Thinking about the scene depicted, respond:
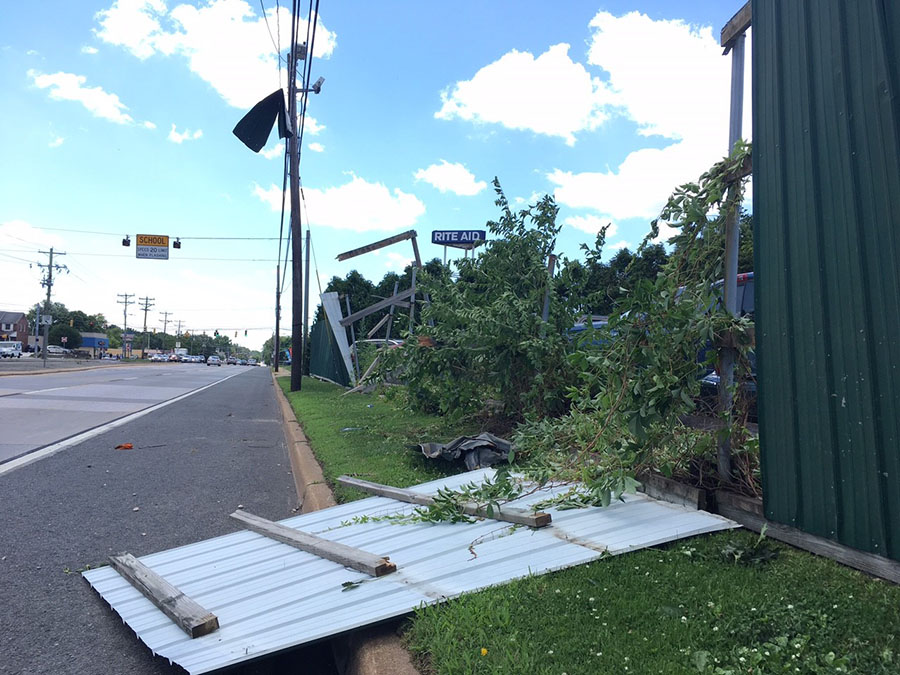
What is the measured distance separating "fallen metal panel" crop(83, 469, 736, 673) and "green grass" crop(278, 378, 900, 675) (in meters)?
0.18

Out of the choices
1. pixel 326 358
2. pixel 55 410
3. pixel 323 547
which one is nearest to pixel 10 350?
pixel 326 358

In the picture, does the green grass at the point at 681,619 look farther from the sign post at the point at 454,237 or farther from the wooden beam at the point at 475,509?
the sign post at the point at 454,237

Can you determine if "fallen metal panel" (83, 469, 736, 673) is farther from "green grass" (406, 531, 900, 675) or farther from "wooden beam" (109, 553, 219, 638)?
"green grass" (406, 531, 900, 675)

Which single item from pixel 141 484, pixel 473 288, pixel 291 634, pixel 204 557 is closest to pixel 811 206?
pixel 291 634

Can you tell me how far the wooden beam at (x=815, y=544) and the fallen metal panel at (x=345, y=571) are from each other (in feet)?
0.45

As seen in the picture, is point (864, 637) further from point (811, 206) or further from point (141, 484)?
point (141, 484)

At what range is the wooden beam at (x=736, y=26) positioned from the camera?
3.99 meters

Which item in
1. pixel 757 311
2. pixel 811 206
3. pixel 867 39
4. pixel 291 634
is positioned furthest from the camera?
pixel 757 311

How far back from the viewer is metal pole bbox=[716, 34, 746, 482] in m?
3.90

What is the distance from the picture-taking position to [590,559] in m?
3.14

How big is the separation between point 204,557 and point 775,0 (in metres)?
4.68

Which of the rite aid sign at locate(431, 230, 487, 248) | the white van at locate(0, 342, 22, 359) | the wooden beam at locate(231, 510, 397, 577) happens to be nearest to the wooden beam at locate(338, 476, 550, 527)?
the wooden beam at locate(231, 510, 397, 577)

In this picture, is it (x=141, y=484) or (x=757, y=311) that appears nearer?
(x=757, y=311)

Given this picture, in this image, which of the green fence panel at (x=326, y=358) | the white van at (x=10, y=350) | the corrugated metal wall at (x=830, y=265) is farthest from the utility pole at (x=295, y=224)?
the white van at (x=10, y=350)
